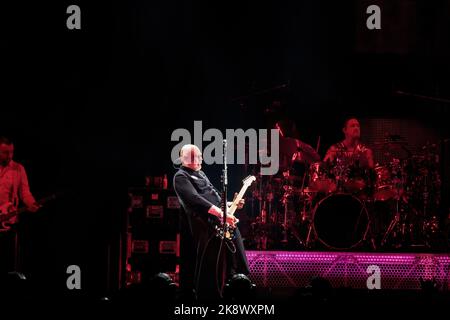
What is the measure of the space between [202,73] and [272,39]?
1329 mm

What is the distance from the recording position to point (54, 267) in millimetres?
9945

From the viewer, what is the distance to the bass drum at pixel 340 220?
9.59 metres

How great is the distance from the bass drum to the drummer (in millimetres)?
655

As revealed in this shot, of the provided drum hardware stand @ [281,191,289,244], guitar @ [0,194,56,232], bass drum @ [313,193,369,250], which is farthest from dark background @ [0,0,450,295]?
bass drum @ [313,193,369,250]

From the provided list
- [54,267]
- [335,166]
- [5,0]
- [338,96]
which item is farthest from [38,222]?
[338,96]

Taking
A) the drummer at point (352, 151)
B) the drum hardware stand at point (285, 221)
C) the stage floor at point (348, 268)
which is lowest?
the stage floor at point (348, 268)

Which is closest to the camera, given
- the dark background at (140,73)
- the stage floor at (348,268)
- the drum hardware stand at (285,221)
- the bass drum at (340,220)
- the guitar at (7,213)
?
the guitar at (7,213)

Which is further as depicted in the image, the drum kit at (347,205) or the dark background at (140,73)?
the dark background at (140,73)

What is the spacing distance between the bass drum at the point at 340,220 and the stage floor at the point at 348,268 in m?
0.30

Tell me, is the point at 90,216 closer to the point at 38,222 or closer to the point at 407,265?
the point at 38,222

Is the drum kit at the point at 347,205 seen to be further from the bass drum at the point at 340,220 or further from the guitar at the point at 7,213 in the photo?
the guitar at the point at 7,213

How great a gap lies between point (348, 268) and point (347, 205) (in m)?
0.93

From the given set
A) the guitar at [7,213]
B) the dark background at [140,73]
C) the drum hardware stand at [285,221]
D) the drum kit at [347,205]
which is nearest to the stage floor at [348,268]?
the drum kit at [347,205]

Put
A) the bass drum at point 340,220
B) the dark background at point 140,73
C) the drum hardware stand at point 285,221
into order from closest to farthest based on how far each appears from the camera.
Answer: the bass drum at point 340,220
the drum hardware stand at point 285,221
the dark background at point 140,73
